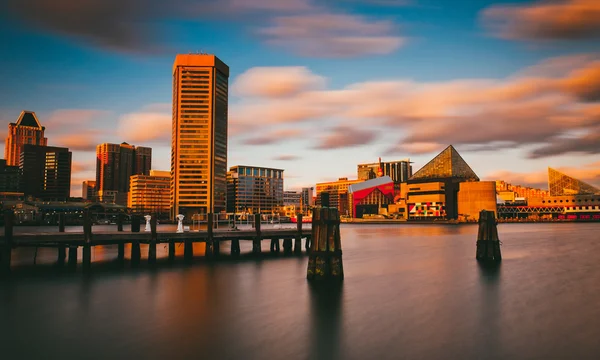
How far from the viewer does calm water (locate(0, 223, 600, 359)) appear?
1991 cm

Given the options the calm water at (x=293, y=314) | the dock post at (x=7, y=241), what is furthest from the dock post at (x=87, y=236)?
the dock post at (x=7, y=241)

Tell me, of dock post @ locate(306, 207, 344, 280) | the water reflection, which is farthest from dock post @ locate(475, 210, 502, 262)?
dock post @ locate(306, 207, 344, 280)

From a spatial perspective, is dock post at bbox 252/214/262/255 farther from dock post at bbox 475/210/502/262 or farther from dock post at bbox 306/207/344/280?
dock post at bbox 475/210/502/262

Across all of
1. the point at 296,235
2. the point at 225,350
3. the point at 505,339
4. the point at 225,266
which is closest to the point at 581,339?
the point at 505,339

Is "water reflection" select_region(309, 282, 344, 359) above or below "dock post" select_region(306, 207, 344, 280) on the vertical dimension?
below

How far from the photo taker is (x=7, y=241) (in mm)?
37719

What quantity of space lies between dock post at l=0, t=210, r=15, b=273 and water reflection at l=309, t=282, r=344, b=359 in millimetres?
24570

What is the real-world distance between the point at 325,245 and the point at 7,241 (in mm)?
26822

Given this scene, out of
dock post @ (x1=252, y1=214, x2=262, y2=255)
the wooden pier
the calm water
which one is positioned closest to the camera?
the calm water

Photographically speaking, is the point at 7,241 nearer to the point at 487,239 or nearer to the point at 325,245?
the point at 325,245

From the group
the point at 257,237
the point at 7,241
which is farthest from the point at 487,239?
the point at 7,241

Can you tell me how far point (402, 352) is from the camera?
64.4 ft

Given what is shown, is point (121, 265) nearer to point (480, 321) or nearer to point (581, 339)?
point (480, 321)

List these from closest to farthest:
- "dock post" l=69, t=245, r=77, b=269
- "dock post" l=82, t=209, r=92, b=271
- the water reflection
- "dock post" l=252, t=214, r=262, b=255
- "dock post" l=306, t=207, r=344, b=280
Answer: the water reflection → "dock post" l=306, t=207, r=344, b=280 → "dock post" l=82, t=209, r=92, b=271 → "dock post" l=69, t=245, r=77, b=269 → "dock post" l=252, t=214, r=262, b=255
